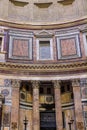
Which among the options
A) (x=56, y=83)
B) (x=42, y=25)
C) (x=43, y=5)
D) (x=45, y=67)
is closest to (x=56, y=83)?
(x=56, y=83)

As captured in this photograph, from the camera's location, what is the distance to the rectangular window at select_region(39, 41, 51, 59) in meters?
22.0

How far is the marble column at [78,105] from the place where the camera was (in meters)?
18.5

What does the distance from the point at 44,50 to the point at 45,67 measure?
7.24ft

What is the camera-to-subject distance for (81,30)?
22.1 meters

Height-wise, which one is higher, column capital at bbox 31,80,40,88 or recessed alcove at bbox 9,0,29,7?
recessed alcove at bbox 9,0,29,7

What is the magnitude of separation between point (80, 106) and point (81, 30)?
6560 millimetres

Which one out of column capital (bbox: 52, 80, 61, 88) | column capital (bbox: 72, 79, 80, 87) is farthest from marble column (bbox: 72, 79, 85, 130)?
column capital (bbox: 52, 80, 61, 88)

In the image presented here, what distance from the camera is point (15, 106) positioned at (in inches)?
749

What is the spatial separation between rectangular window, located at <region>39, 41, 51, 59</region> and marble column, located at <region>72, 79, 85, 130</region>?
345 centimetres

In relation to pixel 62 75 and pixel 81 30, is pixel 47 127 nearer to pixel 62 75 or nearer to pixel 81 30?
pixel 62 75

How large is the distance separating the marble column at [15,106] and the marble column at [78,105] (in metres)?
4.11

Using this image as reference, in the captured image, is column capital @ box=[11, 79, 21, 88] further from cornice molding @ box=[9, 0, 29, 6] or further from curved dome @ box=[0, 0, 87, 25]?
cornice molding @ box=[9, 0, 29, 6]

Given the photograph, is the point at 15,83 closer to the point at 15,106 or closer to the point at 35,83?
the point at 35,83

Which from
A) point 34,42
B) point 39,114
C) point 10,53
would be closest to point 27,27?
point 34,42
